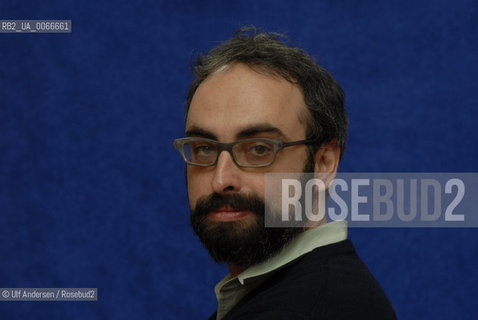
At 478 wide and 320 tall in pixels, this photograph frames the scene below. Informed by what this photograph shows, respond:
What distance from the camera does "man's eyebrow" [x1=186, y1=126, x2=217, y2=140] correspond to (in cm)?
107

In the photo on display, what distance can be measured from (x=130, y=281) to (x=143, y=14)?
85 centimetres

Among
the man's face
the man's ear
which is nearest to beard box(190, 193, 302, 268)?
the man's face

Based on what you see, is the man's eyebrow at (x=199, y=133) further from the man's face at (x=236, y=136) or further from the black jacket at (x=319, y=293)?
the black jacket at (x=319, y=293)

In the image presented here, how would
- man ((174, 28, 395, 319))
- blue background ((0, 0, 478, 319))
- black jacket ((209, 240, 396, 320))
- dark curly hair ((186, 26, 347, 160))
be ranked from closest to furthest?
black jacket ((209, 240, 396, 320)) < man ((174, 28, 395, 319)) < dark curly hair ((186, 26, 347, 160)) < blue background ((0, 0, 478, 319))

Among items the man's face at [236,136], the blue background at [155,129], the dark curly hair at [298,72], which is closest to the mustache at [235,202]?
the man's face at [236,136]

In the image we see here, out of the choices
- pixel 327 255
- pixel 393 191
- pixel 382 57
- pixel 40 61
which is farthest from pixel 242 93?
pixel 40 61

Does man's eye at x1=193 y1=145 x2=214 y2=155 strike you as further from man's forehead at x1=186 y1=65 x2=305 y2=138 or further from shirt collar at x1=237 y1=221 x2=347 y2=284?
shirt collar at x1=237 y1=221 x2=347 y2=284

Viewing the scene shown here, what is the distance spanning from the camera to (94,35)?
2504 millimetres

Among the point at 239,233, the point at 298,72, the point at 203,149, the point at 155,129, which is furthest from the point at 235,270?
the point at 155,129

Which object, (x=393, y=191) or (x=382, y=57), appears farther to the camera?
(x=382, y=57)

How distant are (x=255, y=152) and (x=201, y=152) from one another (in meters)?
0.08

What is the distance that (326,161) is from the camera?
120 centimetres

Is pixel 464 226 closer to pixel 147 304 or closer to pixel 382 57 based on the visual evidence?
pixel 382 57

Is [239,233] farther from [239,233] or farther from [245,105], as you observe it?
[245,105]
